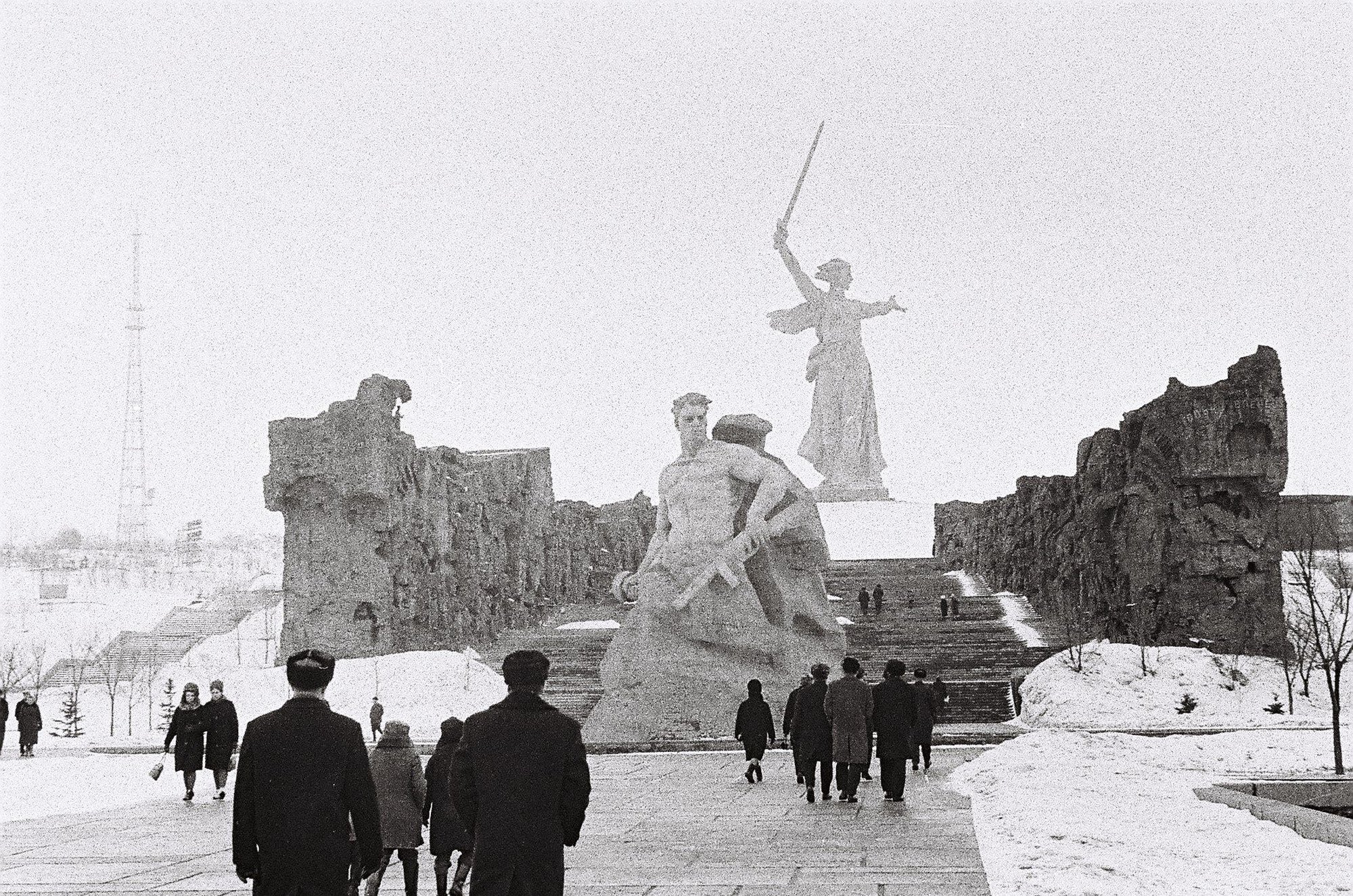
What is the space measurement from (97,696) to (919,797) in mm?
18233

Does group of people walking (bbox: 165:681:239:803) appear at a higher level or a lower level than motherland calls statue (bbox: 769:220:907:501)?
lower

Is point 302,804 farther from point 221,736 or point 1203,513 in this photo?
point 1203,513

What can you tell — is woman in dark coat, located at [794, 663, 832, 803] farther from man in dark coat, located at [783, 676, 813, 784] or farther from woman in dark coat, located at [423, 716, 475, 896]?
woman in dark coat, located at [423, 716, 475, 896]

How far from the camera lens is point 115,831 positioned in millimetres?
9172

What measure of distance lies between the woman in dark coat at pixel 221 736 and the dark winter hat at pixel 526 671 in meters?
6.20

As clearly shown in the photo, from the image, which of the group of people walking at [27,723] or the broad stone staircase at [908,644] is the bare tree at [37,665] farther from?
the broad stone staircase at [908,644]

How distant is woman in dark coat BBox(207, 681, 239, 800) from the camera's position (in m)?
10.6

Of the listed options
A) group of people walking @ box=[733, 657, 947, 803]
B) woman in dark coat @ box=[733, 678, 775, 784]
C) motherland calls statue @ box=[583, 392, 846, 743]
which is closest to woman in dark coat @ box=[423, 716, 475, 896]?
group of people walking @ box=[733, 657, 947, 803]

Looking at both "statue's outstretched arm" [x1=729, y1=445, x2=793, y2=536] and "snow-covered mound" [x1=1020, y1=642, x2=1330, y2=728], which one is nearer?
"statue's outstretched arm" [x1=729, y1=445, x2=793, y2=536]

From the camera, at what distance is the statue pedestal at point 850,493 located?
4422 cm

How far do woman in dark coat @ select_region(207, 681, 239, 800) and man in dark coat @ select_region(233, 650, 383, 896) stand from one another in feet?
20.3

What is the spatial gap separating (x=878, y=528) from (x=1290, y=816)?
112 feet

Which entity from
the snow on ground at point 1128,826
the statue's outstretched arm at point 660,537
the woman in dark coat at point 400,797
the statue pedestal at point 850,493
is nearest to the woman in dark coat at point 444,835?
the woman in dark coat at point 400,797

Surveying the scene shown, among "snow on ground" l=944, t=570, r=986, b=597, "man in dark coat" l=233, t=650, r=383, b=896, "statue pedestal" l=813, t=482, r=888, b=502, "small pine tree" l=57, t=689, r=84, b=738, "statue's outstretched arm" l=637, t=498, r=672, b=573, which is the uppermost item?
"statue pedestal" l=813, t=482, r=888, b=502
